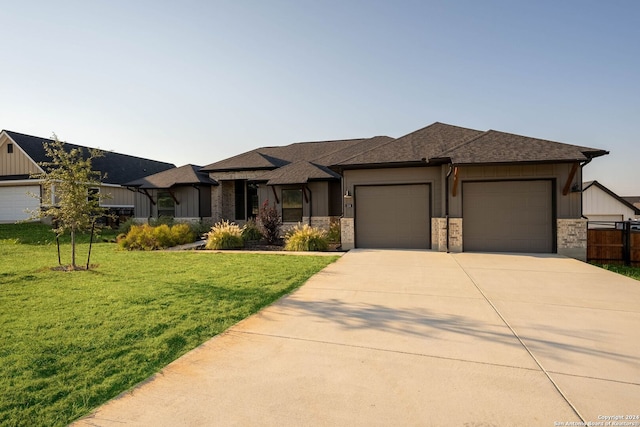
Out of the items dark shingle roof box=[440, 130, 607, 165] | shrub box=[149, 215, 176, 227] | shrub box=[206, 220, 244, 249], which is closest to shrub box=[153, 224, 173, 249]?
shrub box=[206, 220, 244, 249]

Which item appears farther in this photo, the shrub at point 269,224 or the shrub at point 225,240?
the shrub at point 269,224

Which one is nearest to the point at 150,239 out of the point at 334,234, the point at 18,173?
the point at 334,234

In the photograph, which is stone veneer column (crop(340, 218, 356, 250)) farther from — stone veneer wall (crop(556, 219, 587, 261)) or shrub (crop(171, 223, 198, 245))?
shrub (crop(171, 223, 198, 245))

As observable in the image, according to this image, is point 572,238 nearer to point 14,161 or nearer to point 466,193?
point 466,193

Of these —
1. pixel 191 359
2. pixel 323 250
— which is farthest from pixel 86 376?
pixel 323 250

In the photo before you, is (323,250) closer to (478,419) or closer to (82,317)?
(82,317)

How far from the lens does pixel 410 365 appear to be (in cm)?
296

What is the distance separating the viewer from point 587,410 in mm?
2283

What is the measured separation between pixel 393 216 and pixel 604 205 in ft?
85.1

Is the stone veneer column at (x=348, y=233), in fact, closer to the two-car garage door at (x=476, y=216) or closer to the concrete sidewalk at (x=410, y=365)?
the two-car garage door at (x=476, y=216)

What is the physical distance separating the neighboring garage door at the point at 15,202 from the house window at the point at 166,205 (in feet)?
30.0

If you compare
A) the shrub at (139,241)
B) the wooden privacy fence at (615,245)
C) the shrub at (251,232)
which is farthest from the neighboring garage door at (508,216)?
the shrub at (139,241)

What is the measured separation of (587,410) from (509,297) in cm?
325

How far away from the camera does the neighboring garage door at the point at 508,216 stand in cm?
1022
